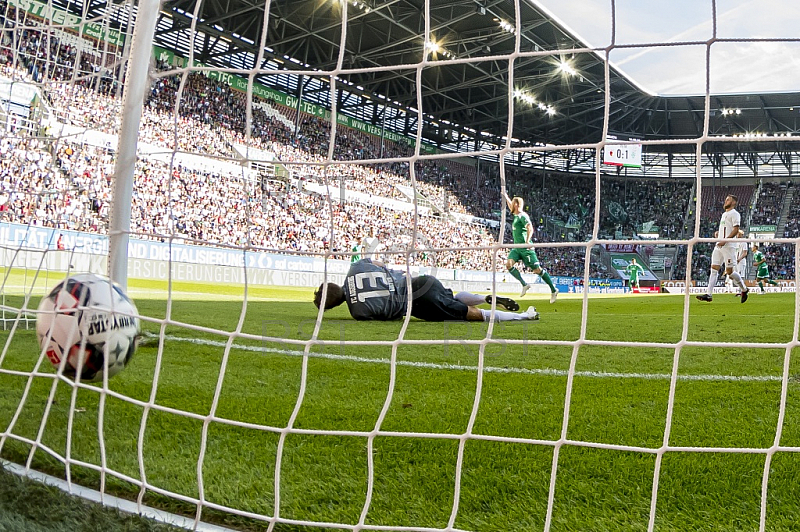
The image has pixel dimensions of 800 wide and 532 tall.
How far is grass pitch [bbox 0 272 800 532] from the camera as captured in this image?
55.9 inches

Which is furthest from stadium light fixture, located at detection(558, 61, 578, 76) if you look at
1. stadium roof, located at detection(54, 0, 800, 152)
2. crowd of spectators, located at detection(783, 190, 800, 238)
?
crowd of spectators, located at detection(783, 190, 800, 238)

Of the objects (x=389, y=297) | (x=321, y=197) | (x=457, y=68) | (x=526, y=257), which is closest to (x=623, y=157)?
(x=457, y=68)

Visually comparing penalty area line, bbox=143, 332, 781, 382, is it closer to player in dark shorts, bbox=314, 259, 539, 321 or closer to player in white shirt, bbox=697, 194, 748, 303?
player in dark shorts, bbox=314, 259, 539, 321

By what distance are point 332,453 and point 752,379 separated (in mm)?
2011

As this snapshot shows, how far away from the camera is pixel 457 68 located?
67.5 ft

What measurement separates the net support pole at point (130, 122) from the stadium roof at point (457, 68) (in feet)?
31.1

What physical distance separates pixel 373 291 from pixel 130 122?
2915mm

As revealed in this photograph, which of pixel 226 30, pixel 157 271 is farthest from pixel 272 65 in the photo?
pixel 157 271

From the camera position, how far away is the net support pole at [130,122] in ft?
7.21

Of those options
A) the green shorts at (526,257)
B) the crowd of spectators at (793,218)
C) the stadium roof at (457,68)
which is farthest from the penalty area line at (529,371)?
the crowd of spectators at (793,218)

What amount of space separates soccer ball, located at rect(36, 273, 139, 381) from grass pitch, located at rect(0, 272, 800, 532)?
6.8 inches

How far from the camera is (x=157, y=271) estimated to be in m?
12.1

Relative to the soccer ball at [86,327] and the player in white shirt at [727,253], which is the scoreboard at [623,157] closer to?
the player in white shirt at [727,253]

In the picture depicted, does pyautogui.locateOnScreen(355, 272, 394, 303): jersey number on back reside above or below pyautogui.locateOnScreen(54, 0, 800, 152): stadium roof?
below
